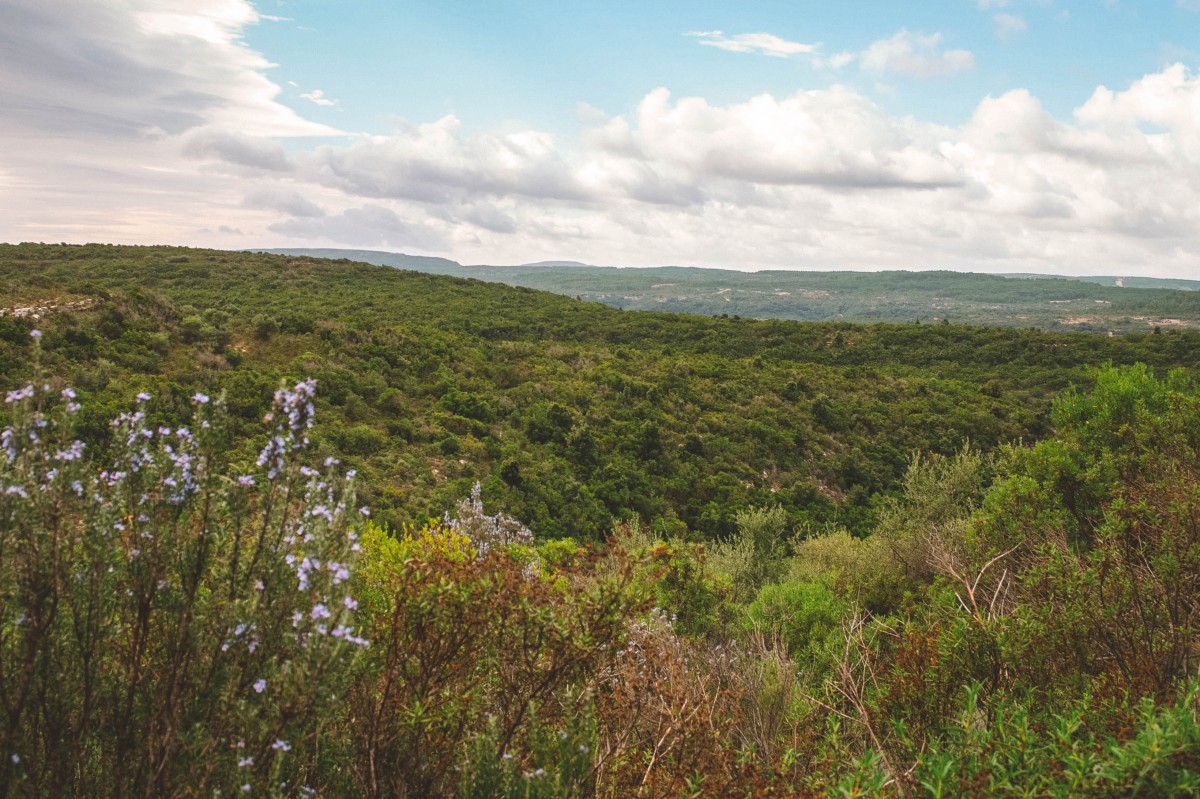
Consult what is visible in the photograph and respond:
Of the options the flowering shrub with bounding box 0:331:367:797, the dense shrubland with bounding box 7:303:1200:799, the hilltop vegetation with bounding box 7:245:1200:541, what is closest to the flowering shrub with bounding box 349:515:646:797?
the dense shrubland with bounding box 7:303:1200:799

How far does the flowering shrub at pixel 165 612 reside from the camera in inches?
115

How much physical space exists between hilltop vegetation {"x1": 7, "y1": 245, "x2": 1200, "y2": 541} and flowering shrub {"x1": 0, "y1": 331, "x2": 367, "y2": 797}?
2150 mm

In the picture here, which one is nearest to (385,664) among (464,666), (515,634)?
(464,666)

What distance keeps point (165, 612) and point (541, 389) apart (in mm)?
25399

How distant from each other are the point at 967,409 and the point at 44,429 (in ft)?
130

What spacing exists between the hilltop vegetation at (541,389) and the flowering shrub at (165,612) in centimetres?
215

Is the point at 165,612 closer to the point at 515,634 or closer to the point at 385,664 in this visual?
the point at 385,664

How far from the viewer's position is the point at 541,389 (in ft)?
95.0

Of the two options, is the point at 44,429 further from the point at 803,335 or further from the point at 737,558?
the point at 803,335

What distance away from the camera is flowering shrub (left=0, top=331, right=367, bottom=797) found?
2.92 metres

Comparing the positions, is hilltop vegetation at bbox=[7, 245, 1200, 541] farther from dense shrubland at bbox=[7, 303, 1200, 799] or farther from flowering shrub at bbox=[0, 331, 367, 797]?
dense shrubland at bbox=[7, 303, 1200, 799]

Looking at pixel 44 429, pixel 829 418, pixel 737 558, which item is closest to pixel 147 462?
pixel 44 429

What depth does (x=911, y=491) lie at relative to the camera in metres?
20.3

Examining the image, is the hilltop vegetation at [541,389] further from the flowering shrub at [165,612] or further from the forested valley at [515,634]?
the flowering shrub at [165,612]
